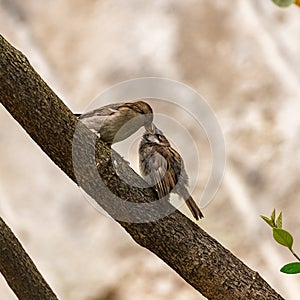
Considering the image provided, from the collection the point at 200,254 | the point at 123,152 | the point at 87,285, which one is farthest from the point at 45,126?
the point at 87,285

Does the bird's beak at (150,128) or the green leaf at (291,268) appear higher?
the bird's beak at (150,128)

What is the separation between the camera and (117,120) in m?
1.12

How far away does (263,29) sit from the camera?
2199mm

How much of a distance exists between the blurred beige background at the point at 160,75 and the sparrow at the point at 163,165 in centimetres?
93

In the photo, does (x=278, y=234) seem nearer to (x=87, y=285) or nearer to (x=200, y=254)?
(x=200, y=254)

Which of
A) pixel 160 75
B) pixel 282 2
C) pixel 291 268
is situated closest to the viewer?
pixel 282 2

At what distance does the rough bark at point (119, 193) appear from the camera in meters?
0.93

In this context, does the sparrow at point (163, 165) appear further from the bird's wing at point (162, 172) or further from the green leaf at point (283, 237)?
the green leaf at point (283, 237)

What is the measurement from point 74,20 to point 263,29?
0.50 m

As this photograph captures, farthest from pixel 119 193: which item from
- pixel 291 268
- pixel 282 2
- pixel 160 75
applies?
pixel 160 75

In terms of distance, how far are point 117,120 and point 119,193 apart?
0.60ft

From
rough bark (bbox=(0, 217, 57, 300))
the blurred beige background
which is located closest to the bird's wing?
rough bark (bbox=(0, 217, 57, 300))

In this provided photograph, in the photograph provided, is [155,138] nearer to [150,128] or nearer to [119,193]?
[150,128]

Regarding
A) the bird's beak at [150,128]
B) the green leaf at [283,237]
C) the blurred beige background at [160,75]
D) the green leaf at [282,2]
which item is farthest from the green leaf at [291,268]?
the blurred beige background at [160,75]
